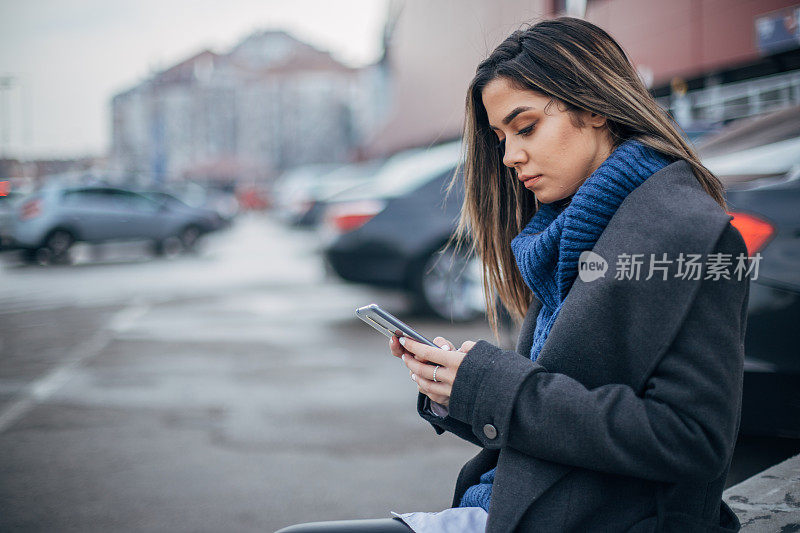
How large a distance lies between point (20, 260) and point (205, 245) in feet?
15.1

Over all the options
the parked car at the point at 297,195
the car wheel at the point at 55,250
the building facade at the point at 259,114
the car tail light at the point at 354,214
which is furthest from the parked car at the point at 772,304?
the building facade at the point at 259,114

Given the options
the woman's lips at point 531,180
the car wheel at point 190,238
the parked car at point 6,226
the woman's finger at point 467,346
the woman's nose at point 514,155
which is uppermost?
the woman's nose at point 514,155

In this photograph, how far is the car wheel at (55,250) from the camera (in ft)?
50.3

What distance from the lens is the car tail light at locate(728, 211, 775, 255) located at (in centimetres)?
291

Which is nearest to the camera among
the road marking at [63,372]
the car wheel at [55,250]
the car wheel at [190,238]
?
the road marking at [63,372]

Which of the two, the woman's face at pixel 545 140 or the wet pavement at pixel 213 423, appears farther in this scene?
the wet pavement at pixel 213 423

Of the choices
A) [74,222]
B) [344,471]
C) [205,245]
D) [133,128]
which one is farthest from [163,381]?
[133,128]

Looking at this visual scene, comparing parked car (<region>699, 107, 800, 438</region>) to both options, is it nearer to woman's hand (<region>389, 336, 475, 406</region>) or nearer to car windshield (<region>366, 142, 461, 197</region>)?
woman's hand (<region>389, 336, 475, 406</region>)

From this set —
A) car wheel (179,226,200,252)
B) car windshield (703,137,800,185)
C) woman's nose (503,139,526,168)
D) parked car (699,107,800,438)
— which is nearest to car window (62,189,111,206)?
car wheel (179,226,200,252)

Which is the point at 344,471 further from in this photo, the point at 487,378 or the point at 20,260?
the point at 20,260

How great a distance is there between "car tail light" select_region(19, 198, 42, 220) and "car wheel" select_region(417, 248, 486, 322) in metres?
10.9

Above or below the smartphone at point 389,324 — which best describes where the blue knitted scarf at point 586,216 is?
above

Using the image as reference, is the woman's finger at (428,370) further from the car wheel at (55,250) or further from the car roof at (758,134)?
the car wheel at (55,250)

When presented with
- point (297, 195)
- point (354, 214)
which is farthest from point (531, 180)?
point (297, 195)
